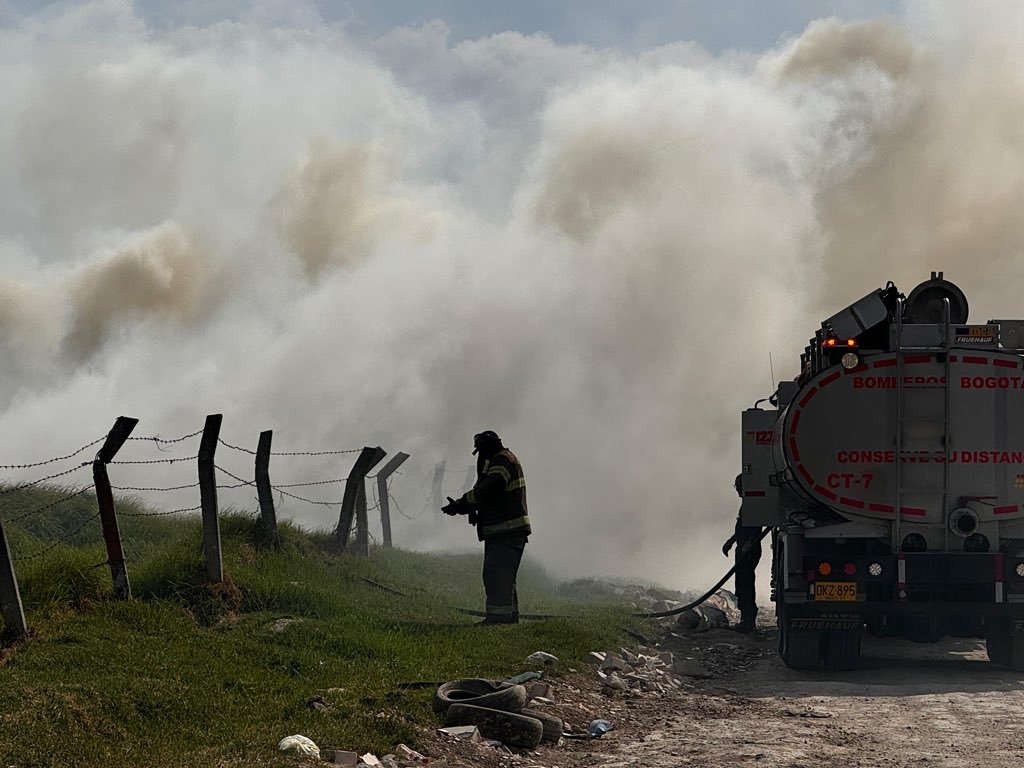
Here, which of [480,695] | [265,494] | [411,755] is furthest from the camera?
[265,494]

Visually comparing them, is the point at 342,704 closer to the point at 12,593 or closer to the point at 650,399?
the point at 12,593

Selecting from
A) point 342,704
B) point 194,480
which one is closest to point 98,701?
point 342,704

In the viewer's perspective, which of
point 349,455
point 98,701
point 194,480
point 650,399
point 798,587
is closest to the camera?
point 98,701

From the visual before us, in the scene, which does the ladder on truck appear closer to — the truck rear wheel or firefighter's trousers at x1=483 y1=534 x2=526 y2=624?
the truck rear wheel

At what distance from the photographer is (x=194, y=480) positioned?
3488 cm

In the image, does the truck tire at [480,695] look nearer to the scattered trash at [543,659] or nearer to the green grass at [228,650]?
the green grass at [228,650]

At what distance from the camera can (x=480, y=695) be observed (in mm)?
9773

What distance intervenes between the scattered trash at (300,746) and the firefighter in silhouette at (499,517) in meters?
6.64

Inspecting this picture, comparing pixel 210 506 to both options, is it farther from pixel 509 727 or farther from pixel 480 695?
pixel 509 727

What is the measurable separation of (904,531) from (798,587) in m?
1.24

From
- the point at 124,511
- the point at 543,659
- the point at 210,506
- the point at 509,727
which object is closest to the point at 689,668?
the point at 543,659

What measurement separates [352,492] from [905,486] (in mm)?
8185

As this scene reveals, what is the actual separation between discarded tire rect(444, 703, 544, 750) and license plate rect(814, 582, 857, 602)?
205 inches

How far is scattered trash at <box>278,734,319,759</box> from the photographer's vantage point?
809 cm
